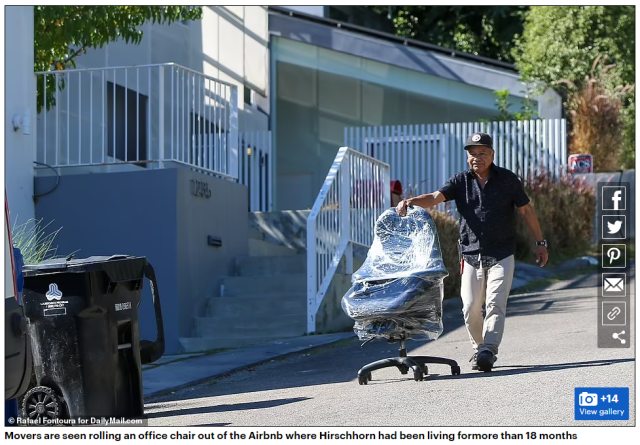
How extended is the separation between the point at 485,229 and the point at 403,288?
858 mm

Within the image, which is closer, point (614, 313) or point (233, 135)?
point (614, 313)

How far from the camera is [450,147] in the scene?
1905 cm

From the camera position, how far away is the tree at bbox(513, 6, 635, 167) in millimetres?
22406

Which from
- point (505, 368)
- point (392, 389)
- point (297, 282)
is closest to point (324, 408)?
point (392, 389)

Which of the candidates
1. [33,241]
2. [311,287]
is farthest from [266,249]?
[33,241]

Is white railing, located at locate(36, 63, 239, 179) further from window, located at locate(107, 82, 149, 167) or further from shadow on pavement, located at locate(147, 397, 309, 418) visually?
shadow on pavement, located at locate(147, 397, 309, 418)

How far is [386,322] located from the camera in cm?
791

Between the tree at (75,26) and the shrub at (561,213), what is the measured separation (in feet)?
21.6

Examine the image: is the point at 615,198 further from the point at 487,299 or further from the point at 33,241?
the point at 33,241

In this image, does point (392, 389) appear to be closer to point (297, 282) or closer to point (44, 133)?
point (297, 282)

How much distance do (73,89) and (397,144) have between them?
264 inches

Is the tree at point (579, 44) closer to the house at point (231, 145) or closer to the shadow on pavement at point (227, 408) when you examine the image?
the house at point (231, 145)

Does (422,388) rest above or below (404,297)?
below

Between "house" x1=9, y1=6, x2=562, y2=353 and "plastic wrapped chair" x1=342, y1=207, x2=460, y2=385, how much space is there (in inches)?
131
